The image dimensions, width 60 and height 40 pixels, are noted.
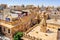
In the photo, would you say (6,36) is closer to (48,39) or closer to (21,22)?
(21,22)

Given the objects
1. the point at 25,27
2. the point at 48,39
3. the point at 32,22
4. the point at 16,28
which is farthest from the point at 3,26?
the point at 48,39

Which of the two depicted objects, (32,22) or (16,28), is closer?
(16,28)

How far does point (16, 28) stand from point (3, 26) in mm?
1150

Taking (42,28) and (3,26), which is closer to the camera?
(42,28)

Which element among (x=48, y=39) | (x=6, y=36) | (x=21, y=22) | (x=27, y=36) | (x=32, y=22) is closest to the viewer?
(x=48, y=39)

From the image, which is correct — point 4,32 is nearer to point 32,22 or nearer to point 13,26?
point 13,26

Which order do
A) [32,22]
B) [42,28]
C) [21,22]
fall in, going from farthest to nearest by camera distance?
1. [32,22]
2. [21,22]
3. [42,28]

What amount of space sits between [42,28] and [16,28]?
2.65m

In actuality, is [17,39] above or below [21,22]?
below

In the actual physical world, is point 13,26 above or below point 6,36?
above

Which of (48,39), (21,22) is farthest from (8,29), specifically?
(48,39)

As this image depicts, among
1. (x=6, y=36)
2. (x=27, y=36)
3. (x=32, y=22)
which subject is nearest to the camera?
(x=27, y=36)

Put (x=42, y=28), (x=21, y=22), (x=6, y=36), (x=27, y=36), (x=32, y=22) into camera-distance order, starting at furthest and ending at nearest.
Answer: (x=32, y=22)
(x=21, y=22)
(x=6, y=36)
(x=42, y=28)
(x=27, y=36)

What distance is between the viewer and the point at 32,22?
11805 mm
